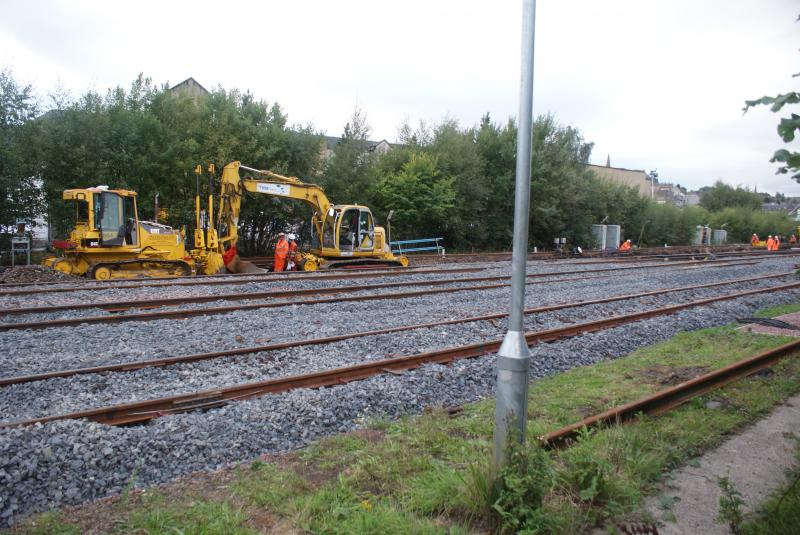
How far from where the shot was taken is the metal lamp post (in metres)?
3.60

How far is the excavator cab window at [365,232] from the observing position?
76.5ft

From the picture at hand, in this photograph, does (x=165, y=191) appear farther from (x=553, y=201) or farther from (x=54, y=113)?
(x=553, y=201)

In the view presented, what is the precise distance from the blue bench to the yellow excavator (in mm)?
8852

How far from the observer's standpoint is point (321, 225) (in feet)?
76.2

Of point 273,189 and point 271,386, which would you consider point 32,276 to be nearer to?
point 273,189

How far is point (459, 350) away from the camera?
27.4 ft

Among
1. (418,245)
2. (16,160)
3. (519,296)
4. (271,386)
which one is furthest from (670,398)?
(418,245)

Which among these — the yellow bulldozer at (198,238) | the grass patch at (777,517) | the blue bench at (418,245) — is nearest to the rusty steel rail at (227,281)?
the yellow bulldozer at (198,238)

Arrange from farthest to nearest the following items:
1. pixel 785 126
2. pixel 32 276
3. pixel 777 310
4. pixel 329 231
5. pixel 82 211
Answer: pixel 329 231 → pixel 82 211 → pixel 32 276 → pixel 777 310 → pixel 785 126

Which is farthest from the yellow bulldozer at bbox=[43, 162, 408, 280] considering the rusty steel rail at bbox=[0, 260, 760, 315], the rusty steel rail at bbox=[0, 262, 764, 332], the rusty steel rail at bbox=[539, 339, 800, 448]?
the rusty steel rail at bbox=[539, 339, 800, 448]

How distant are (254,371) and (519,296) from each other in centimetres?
477

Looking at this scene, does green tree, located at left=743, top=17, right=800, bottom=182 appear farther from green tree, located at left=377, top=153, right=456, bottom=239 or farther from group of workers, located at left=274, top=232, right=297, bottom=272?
green tree, located at left=377, top=153, right=456, bottom=239

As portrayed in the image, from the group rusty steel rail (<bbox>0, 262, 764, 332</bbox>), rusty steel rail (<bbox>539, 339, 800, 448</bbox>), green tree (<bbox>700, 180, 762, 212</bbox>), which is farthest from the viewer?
green tree (<bbox>700, 180, 762, 212</bbox>)

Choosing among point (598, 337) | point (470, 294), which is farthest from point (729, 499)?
point (470, 294)
